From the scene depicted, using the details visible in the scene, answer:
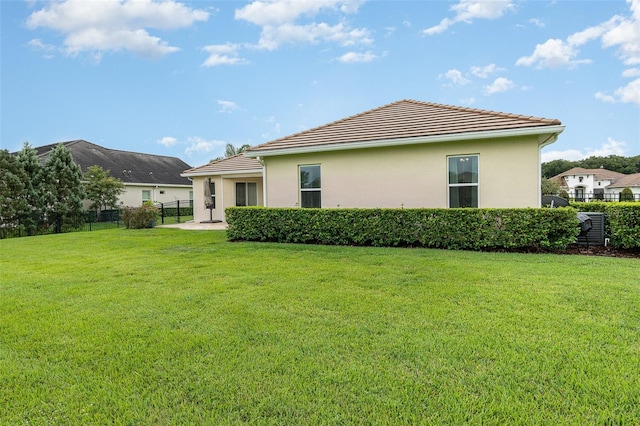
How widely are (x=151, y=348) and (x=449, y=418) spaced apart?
2.49 m

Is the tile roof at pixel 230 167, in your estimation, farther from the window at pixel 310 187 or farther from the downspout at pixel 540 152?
the downspout at pixel 540 152

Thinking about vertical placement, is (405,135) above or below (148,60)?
below

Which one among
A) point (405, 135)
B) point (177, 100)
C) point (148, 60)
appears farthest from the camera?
point (177, 100)

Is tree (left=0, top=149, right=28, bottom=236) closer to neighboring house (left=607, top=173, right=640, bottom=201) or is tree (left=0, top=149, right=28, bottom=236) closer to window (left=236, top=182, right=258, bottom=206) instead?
window (left=236, top=182, right=258, bottom=206)

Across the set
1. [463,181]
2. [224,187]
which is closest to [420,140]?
[463,181]

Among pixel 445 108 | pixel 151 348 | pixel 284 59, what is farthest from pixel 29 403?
pixel 284 59

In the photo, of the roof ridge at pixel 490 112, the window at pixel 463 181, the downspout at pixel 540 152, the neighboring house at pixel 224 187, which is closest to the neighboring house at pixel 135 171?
the neighboring house at pixel 224 187

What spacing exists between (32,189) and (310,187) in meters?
14.2

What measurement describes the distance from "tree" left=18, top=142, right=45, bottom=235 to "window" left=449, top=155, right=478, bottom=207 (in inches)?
723

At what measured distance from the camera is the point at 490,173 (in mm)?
8570

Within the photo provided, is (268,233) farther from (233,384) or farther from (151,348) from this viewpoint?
(233,384)

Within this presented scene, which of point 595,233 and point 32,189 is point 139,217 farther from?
point 595,233

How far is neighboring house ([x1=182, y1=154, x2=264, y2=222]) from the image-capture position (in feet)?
56.2

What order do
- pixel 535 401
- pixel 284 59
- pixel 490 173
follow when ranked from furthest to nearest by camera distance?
pixel 284 59 < pixel 490 173 < pixel 535 401
